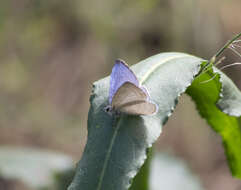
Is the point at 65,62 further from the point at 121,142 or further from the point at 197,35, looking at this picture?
the point at 121,142

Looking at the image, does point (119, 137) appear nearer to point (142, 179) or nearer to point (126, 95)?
point (126, 95)

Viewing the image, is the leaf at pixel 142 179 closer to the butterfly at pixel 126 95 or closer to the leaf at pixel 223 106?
the leaf at pixel 223 106

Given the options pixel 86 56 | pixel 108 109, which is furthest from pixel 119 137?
pixel 86 56

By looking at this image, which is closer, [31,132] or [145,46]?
[31,132]

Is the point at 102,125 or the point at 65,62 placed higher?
the point at 65,62

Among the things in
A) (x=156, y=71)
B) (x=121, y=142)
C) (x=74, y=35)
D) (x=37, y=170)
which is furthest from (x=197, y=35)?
(x=121, y=142)

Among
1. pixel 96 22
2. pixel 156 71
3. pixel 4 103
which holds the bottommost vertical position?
pixel 156 71
